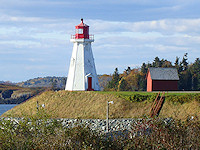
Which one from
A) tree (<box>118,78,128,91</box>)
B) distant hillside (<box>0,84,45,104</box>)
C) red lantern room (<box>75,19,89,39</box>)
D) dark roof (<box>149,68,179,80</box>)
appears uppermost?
red lantern room (<box>75,19,89,39</box>)

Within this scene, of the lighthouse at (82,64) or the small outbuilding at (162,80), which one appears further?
the small outbuilding at (162,80)

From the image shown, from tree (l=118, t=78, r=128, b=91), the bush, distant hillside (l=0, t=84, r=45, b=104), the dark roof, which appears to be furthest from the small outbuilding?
distant hillside (l=0, t=84, r=45, b=104)

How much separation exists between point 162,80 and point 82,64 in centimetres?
1040

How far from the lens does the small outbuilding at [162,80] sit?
4691 centimetres

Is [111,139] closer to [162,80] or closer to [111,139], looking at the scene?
[111,139]

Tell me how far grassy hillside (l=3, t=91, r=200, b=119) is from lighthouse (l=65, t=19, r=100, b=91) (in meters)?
1.53

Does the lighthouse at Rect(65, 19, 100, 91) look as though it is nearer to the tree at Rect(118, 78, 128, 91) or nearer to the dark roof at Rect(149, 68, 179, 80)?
the dark roof at Rect(149, 68, 179, 80)

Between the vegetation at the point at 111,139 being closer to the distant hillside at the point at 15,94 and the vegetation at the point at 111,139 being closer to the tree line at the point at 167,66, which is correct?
the tree line at the point at 167,66

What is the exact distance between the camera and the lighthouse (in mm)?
42688

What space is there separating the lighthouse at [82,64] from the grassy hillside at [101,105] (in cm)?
153

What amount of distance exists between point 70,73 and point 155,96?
11.1m

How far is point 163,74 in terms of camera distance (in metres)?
47.5

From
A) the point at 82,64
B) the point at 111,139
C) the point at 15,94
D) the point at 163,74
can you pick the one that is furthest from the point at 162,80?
the point at 15,94

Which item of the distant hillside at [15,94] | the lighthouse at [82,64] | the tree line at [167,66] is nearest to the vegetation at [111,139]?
the lighthouse at [82,64]
